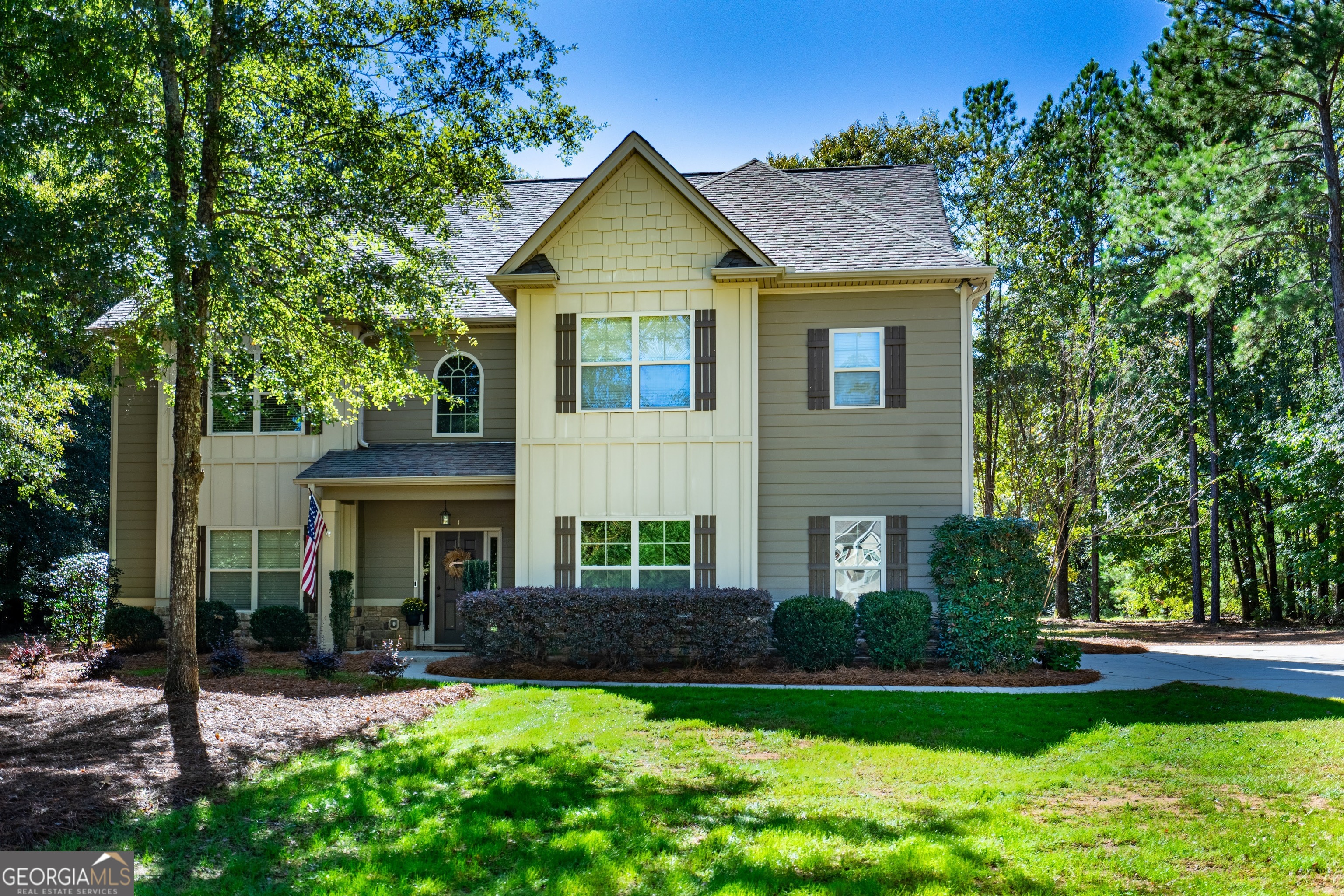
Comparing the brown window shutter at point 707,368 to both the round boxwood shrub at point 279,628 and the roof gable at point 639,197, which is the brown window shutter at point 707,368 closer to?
the roof gable at point 639,197

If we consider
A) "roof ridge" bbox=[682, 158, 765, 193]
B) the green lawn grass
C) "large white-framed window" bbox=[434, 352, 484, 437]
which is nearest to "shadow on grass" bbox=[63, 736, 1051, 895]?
the green lawn grass

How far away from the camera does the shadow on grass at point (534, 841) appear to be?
4559 millimetres

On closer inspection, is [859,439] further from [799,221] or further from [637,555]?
[799,221]

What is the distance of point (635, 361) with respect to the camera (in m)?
13.2

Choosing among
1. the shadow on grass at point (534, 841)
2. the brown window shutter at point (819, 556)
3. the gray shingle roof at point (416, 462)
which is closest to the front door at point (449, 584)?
the gray shingle roof at point (416, 462)

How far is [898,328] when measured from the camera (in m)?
13.3

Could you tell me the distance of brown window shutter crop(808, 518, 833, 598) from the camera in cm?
1300

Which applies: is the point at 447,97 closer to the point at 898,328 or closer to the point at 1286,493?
the point at 898,328

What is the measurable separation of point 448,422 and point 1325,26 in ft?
46.3

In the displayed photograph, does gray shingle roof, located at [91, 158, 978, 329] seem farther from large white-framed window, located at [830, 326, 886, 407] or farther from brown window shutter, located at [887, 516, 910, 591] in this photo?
brown window shutter, located at [887, 516, 910, 591]

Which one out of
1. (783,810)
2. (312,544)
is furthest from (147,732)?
(312,544)

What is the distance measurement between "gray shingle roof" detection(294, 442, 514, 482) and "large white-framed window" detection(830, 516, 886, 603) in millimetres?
4811

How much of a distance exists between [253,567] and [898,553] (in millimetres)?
10019

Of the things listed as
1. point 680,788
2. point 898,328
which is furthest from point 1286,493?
point 680,788
